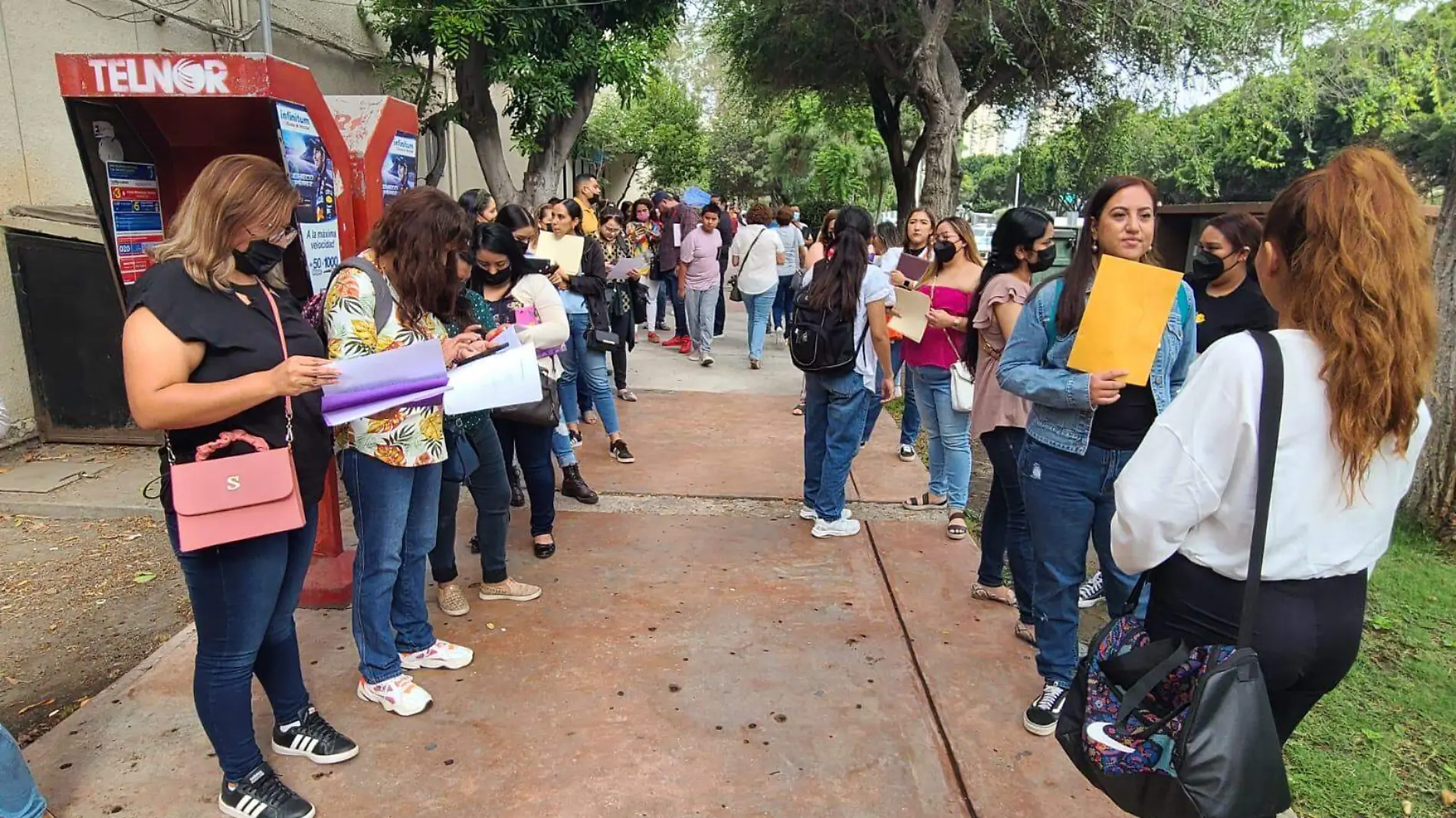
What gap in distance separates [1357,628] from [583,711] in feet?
7.41

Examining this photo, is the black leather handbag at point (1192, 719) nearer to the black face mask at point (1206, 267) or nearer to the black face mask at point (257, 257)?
the black face mask at point (257, 257)

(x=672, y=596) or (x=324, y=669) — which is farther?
(x=672, y=596)

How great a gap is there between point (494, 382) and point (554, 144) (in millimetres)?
10362

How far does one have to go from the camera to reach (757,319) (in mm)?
9570

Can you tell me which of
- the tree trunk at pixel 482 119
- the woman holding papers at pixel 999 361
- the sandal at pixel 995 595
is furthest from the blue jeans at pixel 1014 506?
the tree trunk at pixel 482 119

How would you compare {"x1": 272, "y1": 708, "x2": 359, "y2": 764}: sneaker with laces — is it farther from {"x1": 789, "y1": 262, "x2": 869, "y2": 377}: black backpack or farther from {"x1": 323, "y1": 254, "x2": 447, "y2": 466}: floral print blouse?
{"x1": 789, "y1": 262, "x2": 869, "y2": 377}: black backpack

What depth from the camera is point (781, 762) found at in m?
2.84

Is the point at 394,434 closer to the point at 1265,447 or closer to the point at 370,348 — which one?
the point at 370,348

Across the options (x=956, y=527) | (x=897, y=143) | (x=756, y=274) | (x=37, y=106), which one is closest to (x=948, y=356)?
(x=956, y=527)

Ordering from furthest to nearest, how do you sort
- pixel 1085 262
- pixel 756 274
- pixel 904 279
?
pixel 756 274, pixel 904 279, pixel 1085 262

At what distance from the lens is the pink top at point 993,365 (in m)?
3.56

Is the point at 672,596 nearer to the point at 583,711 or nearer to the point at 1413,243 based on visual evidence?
the point at 583,711

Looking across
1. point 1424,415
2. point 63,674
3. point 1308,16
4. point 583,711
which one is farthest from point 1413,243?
point 1308,16

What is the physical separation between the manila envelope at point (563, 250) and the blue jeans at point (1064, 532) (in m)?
3.42
